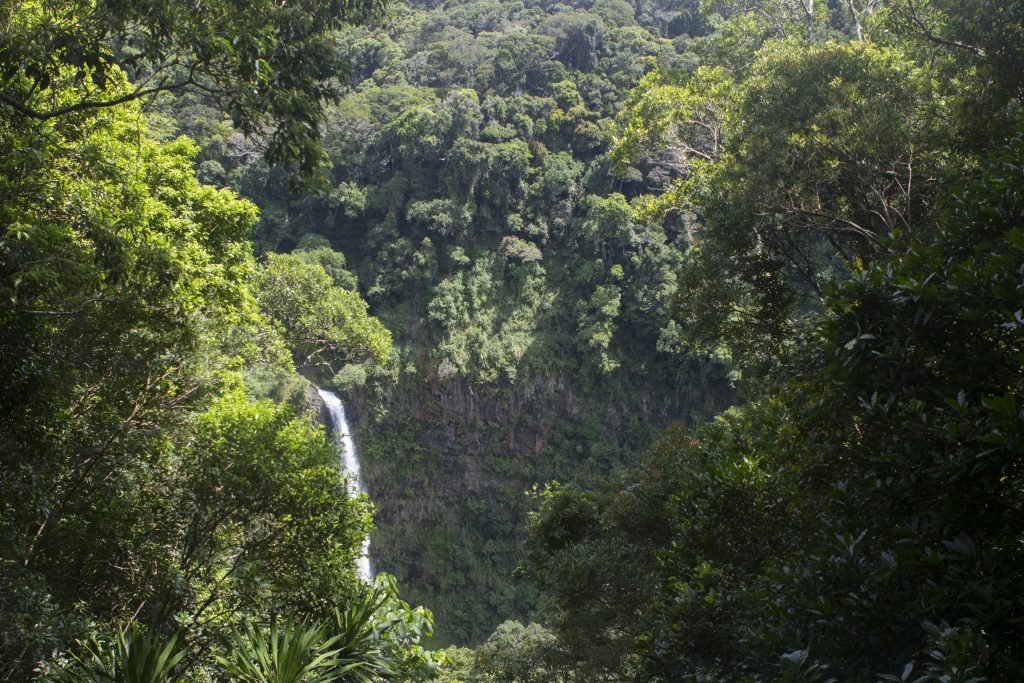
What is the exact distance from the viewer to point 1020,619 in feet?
7.43

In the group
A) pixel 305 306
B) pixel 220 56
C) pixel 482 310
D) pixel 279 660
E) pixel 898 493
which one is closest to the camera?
pixel 898 493

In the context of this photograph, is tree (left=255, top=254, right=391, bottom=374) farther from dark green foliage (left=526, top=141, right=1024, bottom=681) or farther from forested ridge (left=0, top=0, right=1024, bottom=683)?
dark green foliage (left=526, top=141, right=1024, bottom=681)

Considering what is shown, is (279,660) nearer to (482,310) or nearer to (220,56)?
(220,56)

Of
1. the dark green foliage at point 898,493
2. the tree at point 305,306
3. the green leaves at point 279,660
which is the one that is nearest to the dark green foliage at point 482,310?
the tree at point 305,306

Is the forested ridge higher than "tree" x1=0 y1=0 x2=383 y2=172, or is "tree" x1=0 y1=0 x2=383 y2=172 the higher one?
"tree" x1=0 y1=0 x2=383 y2=172

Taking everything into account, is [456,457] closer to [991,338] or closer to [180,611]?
[180,611]

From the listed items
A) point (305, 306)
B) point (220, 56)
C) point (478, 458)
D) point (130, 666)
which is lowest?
point (478, 458)

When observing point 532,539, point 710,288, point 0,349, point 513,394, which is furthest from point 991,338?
point 513,394

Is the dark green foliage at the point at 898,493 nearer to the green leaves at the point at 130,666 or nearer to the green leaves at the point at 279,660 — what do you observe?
the green leaves at the point at 279,660

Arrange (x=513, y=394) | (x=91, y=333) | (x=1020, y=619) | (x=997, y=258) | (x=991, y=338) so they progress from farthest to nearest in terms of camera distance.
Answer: (x=513, y=394) < (x=91, y=333) < (x=991, y=338) < (x=997, y=258) < (x=1020, y=619)

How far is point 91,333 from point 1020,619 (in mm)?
5860

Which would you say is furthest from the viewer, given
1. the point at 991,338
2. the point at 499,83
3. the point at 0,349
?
the point at 499,83

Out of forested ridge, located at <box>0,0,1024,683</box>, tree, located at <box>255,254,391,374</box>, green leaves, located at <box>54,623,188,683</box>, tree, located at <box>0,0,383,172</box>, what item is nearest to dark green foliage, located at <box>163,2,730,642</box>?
tree, located at <box>255,254,391,374</box>

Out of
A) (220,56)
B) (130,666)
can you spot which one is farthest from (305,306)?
(220,56)
